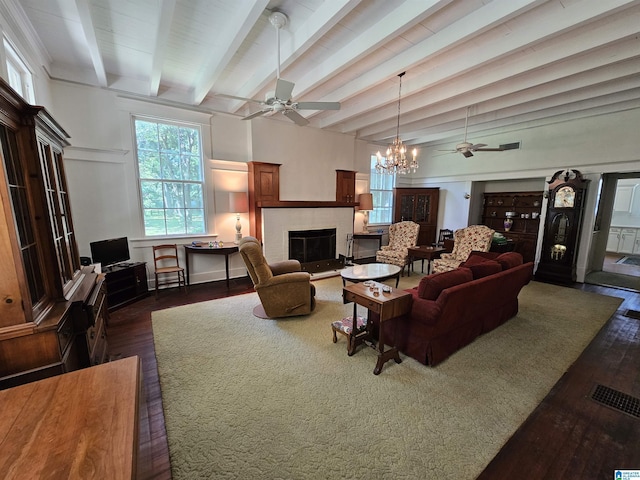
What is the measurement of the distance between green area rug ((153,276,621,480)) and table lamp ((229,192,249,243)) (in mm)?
1986

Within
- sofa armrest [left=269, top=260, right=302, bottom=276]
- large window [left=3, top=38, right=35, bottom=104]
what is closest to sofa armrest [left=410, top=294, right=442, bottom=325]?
sofa armrest [left=269, top=260, right=302, bottom=276]

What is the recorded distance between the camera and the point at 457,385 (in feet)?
7.61

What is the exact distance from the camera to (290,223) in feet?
18.0

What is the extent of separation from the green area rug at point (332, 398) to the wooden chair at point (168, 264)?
3.70ft

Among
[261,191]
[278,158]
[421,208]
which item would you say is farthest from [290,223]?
[421,208]

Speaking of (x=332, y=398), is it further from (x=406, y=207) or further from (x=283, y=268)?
(x=406, y=207)

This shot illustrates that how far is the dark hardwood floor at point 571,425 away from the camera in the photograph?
5.32 feet

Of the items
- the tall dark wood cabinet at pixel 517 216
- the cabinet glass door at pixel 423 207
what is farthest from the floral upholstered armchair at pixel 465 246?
the cabinet glass door at pixel 423 207

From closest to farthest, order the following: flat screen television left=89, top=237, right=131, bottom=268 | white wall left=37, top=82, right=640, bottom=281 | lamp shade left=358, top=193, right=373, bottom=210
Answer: flat screen television left=89, top=237, right=131, bottom=268 → white wall left=37, top=82, right=640, bottom=281 → lamp shade left=358, top=193, right=373, bottom=210

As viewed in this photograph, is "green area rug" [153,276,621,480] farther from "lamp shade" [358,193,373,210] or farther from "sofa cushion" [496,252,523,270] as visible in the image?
"lamp shade" [358,193,373,210]

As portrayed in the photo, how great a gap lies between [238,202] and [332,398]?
12.3ft

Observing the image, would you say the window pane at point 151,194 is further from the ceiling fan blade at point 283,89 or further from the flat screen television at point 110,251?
the ceiling fan blade at point 283,89

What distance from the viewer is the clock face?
5016mm

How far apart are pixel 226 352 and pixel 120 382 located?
161 cm
